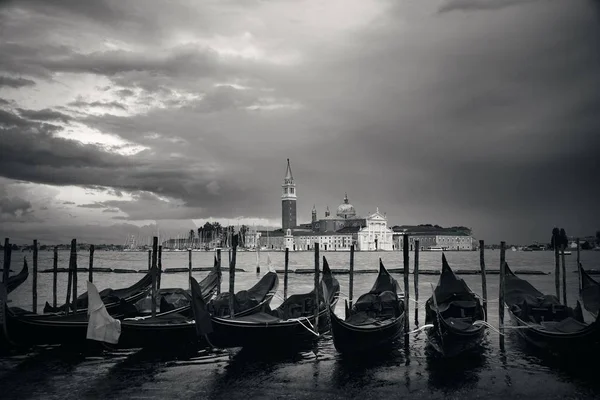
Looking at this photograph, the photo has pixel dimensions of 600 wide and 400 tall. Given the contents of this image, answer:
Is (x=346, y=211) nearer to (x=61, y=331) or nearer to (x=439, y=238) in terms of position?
(x=439, y=238)

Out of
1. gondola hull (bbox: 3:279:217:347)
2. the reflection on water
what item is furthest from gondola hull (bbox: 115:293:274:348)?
the reflection on water

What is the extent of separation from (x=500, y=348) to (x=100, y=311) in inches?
324

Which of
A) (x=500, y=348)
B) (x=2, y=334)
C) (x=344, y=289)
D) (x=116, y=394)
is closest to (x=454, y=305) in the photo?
(x=500, y=348)

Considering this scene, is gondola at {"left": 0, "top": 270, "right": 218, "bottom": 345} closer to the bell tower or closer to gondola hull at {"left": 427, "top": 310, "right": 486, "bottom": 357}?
gondola hull at {"left": 427, "top": 310, "right": 486, "bottom": 357}

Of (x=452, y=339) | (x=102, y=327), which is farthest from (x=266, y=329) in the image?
(x=452, y=339)

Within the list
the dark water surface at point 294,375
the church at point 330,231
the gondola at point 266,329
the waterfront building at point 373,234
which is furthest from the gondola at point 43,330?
the waterfront building at point 373,234

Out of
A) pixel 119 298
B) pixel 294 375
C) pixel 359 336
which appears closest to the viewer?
pixel 294 375

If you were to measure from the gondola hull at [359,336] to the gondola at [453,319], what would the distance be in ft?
3.15

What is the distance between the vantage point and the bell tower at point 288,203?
13612 cm

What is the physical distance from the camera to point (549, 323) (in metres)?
11.1

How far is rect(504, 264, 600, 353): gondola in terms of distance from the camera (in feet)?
31.2

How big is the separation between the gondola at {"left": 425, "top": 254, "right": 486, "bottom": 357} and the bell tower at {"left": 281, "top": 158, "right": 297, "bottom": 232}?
402 ft

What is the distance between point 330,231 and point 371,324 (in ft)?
399

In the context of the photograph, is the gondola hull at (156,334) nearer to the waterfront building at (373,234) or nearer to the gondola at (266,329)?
the gondola at (266,329)
